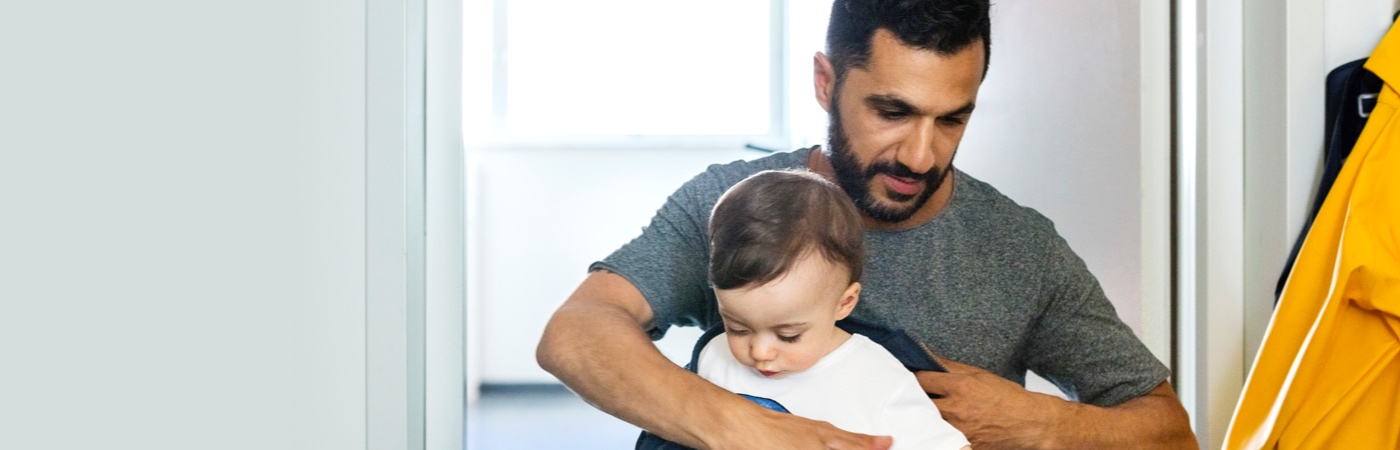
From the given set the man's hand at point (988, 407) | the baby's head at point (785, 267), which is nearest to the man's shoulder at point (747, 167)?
the baby's head at point (785, 267)

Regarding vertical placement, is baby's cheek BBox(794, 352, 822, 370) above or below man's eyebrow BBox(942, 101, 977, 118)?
below

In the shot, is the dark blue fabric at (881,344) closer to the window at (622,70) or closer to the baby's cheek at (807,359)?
the baby's cheek at (807,359)

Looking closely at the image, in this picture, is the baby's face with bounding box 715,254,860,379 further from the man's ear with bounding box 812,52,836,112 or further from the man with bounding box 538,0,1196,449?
the man's ear with bounding box 812,52,836,112

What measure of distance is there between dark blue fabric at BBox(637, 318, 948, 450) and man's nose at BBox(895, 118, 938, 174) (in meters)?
0.23

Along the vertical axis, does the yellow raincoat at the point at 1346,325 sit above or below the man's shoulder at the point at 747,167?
below

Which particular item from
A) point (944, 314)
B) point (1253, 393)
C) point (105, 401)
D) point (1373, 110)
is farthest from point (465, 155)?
point (1373, 110)

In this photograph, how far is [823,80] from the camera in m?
1.52

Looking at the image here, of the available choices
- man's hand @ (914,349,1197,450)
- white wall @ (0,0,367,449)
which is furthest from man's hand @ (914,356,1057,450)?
white wall @ (0,0,367,449)

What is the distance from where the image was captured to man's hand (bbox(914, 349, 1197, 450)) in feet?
4.79

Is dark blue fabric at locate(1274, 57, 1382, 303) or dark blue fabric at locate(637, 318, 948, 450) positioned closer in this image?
dark blue fabric at locate(637, 318, 948, 450)

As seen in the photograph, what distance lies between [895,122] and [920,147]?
56mm

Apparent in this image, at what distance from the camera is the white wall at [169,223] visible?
2.19 feet

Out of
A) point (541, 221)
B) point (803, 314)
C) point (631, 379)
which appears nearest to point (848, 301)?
point (803, 314)

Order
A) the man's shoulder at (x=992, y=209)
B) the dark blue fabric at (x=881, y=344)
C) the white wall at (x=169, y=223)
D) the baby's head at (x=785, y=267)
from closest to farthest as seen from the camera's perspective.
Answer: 1. the white wall at (x=169, y=223)
2. the baby's head at (x=785, y=267)
3. the dark blue fabric at (x=881, y=344)
4. the man's shoulder at (x=992, y=209)
